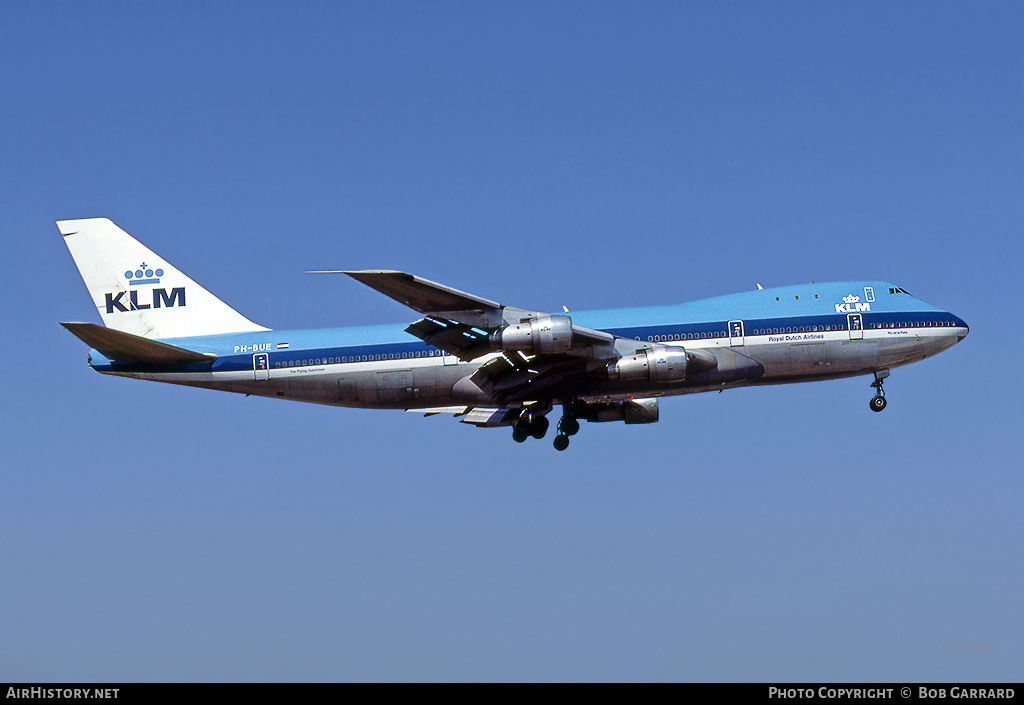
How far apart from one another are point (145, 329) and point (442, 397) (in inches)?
510

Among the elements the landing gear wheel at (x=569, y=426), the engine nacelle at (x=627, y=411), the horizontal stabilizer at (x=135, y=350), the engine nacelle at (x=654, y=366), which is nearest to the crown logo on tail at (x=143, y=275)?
the horizontal stabilizer at (x=135, y=350)

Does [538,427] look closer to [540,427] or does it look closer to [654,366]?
[540,427]

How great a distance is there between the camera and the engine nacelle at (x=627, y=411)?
5084 centimetres

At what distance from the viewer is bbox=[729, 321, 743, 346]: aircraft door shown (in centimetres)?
4716

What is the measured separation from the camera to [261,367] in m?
47.7

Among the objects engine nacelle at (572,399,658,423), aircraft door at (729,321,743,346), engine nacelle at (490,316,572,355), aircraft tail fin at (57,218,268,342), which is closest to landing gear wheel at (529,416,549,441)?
engine nacelle at (572,399,658,423)

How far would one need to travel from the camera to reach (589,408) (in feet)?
163

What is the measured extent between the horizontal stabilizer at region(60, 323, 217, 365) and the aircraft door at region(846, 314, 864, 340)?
25091 mm

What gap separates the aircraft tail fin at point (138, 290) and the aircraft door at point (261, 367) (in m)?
2.26

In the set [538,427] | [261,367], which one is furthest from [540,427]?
[261,367]

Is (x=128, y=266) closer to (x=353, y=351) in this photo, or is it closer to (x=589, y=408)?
(x=353, y=351)

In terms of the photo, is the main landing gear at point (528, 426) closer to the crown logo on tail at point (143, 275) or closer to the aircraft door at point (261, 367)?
the aircraft door at point (261, 367)

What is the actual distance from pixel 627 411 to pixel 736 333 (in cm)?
639
